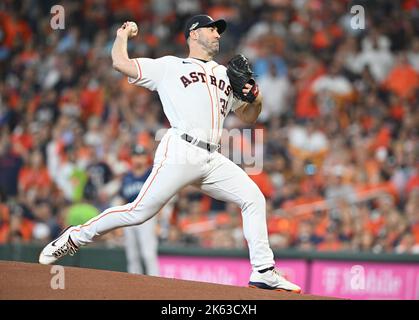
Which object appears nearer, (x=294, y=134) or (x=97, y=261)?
(x=97, y=261)

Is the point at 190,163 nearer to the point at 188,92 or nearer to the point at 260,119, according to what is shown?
the point at 188,92

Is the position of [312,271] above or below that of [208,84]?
below

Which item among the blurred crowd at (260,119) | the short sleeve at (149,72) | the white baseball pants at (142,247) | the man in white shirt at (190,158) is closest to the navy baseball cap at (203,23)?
the man in white shirt at (190,158)

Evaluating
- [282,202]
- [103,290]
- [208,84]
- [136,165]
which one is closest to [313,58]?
[282,202]

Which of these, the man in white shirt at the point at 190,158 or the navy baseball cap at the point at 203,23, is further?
the navy baseball cap at the point at 203,23

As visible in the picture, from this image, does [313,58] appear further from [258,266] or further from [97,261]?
[258,266]

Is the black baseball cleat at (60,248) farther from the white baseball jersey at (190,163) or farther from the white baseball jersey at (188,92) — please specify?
the white baseball jersey at (188,92)
